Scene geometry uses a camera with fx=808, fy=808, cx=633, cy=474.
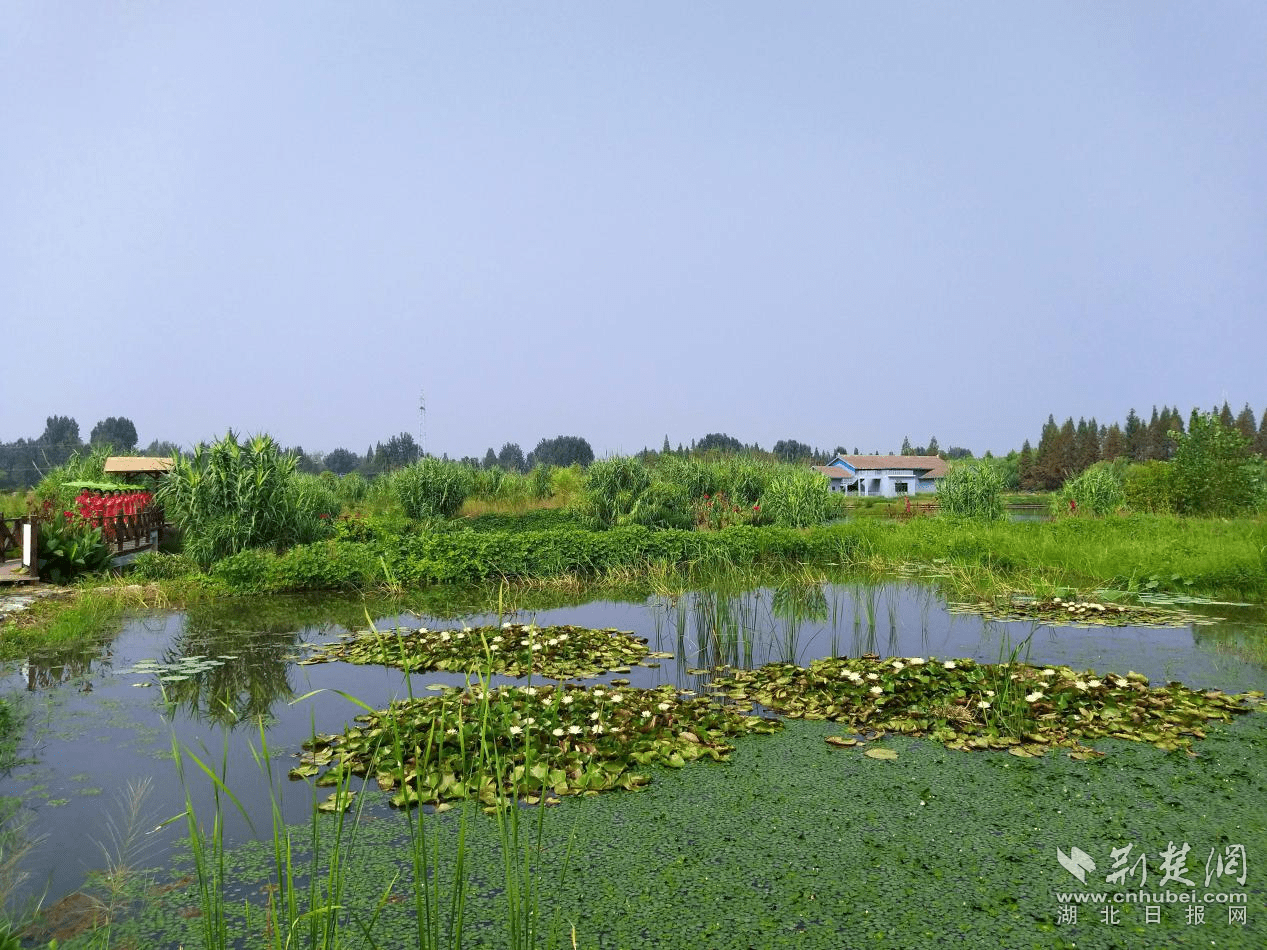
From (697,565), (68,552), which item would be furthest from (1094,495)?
(68,552)

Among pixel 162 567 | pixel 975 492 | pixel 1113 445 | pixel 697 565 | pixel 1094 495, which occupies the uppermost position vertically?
pixel 1113 445

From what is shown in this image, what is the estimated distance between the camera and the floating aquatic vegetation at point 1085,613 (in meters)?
8.72

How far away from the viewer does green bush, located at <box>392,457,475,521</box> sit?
19594 mm

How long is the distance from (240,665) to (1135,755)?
7.09m

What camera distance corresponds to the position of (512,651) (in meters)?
7.31

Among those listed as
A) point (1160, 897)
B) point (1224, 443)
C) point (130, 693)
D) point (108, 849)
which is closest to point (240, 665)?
point (130, 693)

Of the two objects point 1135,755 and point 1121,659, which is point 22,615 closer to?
point 1135,755

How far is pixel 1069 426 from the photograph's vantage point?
7119 cm

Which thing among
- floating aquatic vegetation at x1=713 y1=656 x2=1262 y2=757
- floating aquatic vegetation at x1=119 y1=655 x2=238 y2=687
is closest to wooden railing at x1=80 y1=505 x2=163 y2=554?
floating aquatic vegetation at x1=119 y1=655 x2=238 y2=687

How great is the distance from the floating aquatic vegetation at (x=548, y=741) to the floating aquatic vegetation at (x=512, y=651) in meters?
1.02

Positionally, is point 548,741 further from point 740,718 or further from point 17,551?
point 17,551

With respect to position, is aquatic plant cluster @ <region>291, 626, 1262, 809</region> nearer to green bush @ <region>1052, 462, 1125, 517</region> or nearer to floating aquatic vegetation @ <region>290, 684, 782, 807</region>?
floating aquatic vegetation @ <region>290, 684, 782, 807</region>

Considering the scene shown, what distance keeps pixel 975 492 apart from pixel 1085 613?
1230 cm

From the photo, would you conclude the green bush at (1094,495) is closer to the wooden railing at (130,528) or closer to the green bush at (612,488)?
the green bush at (612,488)
